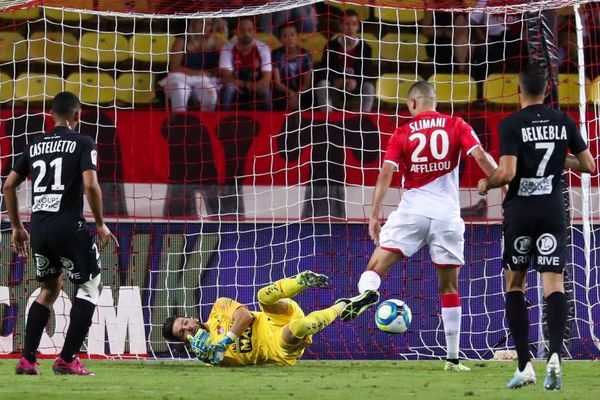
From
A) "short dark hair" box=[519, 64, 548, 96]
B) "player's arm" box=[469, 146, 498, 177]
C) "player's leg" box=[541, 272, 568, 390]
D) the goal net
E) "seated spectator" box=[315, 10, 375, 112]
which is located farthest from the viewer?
"seated spectator" box=[315, 10, 375, 112]

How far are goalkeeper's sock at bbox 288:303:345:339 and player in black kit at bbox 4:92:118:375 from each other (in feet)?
5.21

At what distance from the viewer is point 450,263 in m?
9.16

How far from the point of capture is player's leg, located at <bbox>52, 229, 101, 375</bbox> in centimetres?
859

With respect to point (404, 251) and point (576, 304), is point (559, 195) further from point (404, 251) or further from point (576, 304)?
point (576, 304)

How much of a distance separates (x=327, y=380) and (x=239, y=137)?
452 cm

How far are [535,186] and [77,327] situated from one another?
3163 mm

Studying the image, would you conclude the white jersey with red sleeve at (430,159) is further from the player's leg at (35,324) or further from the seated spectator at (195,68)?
the seated spectator at (195,68)

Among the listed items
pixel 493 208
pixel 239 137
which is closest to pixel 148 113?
pixel 239 137

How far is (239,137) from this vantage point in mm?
12359

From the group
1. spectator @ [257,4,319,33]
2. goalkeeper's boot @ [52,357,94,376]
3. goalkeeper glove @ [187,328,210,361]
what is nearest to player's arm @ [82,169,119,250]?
goalkeeper's boot @ [52,357,94,376]

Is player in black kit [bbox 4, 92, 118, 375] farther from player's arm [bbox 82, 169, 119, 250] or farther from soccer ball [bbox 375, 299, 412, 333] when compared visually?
soccer ball [bbox 375, 299, 412, 333]

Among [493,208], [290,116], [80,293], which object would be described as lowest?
[80,293]

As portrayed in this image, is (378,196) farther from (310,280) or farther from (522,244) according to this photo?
(522,244)

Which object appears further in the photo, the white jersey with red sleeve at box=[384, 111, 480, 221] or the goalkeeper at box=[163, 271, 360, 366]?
the goalkeeper at box=[163, 271, 360, 366]
